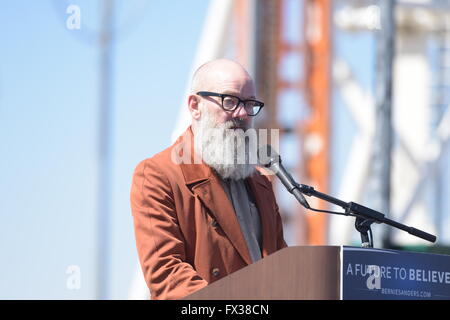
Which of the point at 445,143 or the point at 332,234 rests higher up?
the point at 445,143

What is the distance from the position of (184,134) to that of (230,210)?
41cm

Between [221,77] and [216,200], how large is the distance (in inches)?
18.6

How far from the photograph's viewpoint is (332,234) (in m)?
23.2

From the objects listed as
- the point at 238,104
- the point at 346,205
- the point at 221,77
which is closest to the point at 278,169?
the point at 346,205

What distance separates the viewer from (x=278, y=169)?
4.05 metres

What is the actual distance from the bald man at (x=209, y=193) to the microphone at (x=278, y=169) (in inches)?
7.4

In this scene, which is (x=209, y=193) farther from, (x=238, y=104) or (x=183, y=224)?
(x=238, y=104)

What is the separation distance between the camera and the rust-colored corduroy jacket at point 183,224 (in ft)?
13.6

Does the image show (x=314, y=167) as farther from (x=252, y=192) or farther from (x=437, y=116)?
(x=252, y=192)

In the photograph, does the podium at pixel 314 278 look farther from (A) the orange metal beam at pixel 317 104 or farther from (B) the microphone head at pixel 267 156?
(A) the orange metal beam at pixel 317 104

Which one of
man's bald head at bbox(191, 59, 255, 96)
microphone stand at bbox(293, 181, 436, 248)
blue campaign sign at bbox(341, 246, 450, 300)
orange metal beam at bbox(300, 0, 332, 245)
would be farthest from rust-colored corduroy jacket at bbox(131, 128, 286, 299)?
orange metal beam at bbox(300, 0, 332, 245)

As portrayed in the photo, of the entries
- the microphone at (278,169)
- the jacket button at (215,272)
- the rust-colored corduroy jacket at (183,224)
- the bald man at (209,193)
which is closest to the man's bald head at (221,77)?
the bald man at (209,193)

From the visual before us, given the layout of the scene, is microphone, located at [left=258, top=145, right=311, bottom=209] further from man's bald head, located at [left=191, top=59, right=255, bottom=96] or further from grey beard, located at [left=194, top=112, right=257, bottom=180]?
man's bald head, located at [left=191, top=59, right=255, bottom=96]
